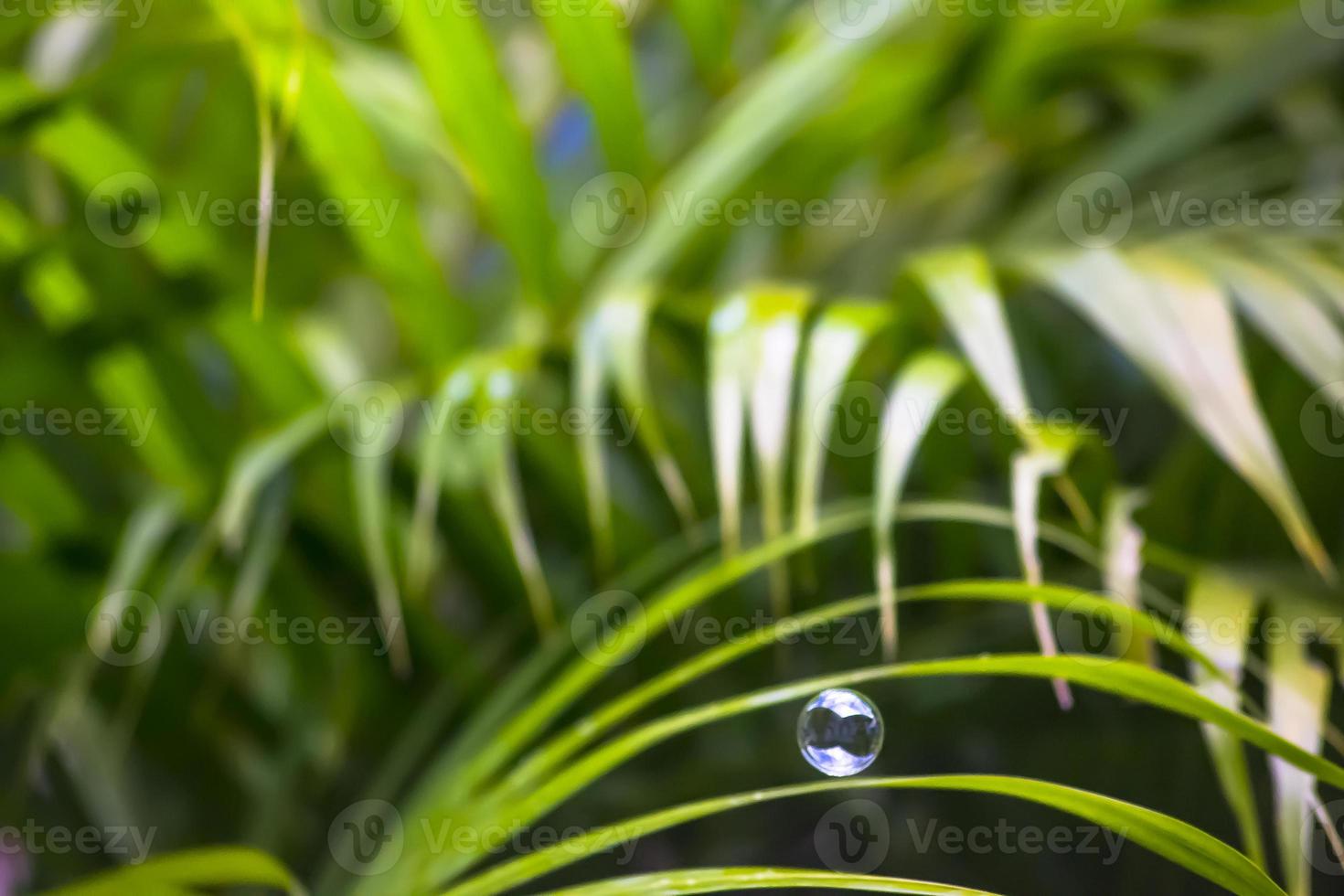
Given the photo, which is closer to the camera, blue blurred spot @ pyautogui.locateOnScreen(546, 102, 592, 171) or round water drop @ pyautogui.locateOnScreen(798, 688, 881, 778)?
round water drop @ pyautogui.locateOnScreen(798, 688, 881, 778)

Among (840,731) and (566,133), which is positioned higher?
(566,133)

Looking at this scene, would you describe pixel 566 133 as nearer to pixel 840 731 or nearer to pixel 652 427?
pixel 652 427

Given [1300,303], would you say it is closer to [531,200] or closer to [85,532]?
[531,200]

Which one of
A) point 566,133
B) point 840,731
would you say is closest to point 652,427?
point 840,731

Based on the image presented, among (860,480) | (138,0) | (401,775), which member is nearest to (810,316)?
(860,480)

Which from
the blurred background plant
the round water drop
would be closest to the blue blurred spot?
the blurred background plant

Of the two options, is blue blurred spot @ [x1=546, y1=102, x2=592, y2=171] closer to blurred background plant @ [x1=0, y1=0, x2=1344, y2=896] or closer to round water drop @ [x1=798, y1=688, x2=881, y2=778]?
blurred background plant @ [x1=0, y1=0, x2=1344, y2=896]
